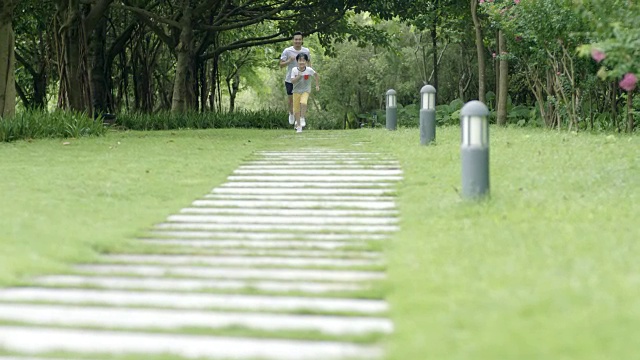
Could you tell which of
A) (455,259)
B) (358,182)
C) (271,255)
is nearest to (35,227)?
(271,255)

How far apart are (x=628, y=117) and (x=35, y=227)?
493 inches

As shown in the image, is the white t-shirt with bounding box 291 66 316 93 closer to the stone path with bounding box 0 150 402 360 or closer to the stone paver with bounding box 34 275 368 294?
the stone path with bounding box 0 150 402 360

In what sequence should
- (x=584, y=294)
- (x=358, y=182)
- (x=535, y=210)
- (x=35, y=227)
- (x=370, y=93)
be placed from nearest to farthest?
(x=584, y=294), (x=35, y=227), (x=535, y=210), (x=358, y=182), (x=370, y=93)

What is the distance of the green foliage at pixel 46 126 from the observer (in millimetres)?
15485

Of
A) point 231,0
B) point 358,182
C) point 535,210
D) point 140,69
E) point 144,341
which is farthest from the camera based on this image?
point 140,69

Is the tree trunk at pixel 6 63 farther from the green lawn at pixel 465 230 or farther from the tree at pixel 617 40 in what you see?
the tree at pixel 617 40

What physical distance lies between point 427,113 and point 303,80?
4.11 metres

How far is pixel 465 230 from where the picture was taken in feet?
22.3

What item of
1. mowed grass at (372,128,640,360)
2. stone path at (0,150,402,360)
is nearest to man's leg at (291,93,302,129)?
mowed grass at (372,128,640,360)

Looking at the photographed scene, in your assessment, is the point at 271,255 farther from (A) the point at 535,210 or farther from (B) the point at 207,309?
(A) the point at 535,210

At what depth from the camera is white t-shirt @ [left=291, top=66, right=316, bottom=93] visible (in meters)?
16.5

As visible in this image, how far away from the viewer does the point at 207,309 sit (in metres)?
4.86

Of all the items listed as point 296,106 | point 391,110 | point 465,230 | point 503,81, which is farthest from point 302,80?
point 465,230

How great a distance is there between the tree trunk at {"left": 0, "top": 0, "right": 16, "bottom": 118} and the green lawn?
14.9ft
